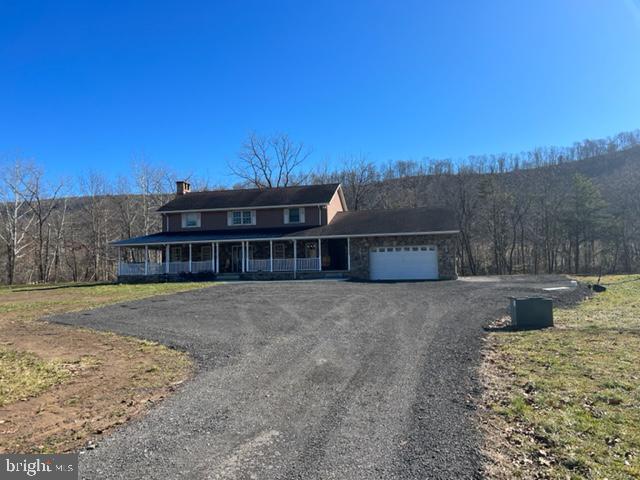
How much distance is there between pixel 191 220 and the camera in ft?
96.6

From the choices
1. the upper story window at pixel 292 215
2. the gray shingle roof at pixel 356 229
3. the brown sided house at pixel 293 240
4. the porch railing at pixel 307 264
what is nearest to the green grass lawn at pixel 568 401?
the brown sided house at pixel 293 240

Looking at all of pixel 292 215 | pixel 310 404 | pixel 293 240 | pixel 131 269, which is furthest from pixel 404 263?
pixel 310 404

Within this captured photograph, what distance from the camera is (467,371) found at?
6125mm

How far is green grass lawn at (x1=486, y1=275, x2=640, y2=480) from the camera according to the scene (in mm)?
3457

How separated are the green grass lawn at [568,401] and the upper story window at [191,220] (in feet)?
78.9

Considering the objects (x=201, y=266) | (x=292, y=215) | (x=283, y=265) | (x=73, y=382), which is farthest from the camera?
(x=292, y=215)

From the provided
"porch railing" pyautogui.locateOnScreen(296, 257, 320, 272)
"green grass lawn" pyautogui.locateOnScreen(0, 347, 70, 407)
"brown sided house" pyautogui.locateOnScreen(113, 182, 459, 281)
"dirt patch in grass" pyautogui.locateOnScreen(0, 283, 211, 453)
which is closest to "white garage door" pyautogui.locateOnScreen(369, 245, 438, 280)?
"brown sided house" pyautogui.locateOnScreen(113, 182, 459, 281)

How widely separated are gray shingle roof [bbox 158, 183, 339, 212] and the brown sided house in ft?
0.23

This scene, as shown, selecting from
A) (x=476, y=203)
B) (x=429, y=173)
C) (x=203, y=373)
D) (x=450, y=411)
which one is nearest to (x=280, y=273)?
(x=203, y=373)

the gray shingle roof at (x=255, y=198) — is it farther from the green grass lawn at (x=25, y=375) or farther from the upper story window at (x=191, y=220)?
the green grass lawn at (x=25, y=375)

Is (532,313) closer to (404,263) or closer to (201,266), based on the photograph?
(404,263)

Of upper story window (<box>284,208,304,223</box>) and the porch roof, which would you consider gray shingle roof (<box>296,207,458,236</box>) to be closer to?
upper story window (<box>284,208,304,223</box>)

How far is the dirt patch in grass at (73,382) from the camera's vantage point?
4.23m

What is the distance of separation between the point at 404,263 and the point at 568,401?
19734mm
